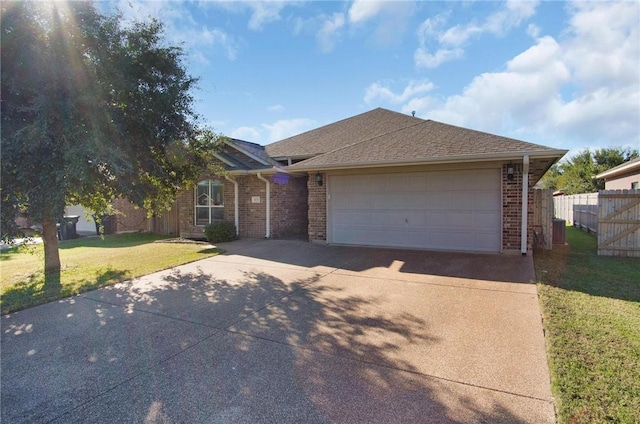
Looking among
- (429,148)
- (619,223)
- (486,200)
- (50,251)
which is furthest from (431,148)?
(50,251)

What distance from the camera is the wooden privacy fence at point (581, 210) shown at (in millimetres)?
13391

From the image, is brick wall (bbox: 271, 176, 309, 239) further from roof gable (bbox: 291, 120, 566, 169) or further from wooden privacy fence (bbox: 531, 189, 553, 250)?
wooden privacy fence (bbox: 531, 189, 553, 250)

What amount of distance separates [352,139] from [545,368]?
447 inches

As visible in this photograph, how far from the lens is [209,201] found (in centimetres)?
1325

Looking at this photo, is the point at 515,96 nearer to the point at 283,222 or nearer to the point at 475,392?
the point at 283,222

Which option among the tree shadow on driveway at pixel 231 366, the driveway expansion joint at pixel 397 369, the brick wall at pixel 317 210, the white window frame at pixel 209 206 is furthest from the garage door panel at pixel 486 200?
the white window frame at pixel 209 206

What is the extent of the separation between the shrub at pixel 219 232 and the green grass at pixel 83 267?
60 centimetres

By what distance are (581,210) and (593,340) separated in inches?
606

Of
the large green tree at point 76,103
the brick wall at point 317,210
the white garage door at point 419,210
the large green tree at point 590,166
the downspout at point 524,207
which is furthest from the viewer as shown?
the large green tree at point 590,166

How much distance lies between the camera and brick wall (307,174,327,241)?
10805mm

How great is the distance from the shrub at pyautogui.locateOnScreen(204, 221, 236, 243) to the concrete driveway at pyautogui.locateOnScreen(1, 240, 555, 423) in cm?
546

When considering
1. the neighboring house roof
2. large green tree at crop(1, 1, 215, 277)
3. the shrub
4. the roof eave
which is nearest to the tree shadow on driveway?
large green tree at crop(1, 1, 215, 277)

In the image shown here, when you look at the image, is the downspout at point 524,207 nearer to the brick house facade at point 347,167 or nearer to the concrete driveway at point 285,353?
the brick house facade at point 347,167

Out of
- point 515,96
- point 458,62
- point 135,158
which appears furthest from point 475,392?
point 515,96
